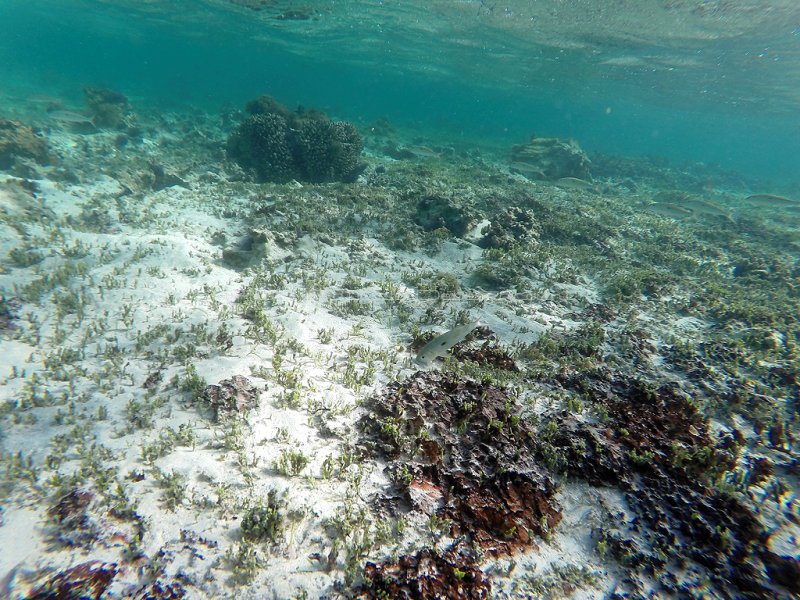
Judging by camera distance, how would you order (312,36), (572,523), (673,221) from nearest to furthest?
1. (572,523)
2. (673,221)
3. (312,36)

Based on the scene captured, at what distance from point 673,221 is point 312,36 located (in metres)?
48.2

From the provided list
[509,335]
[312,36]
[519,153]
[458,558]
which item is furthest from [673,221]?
[312,36]

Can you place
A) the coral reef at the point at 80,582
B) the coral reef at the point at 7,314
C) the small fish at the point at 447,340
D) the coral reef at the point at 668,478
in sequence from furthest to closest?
the coral reef at the point at 7,314
the small fish at the point at 447,340
the coral reef at the point at 668,478
the coral reef at the point at 80,582

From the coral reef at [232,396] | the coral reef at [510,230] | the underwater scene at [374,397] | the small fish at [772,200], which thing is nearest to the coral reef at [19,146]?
the underwater scene at [374,397]

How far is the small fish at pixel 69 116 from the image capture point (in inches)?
718

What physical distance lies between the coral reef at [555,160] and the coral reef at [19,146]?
87.3 ft

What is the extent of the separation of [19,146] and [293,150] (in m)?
10.3

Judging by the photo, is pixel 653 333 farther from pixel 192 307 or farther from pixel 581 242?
pixel 192 307

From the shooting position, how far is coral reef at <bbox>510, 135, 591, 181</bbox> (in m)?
26.0

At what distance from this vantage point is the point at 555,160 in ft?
87.8

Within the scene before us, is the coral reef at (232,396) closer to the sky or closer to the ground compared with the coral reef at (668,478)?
closer to the ground

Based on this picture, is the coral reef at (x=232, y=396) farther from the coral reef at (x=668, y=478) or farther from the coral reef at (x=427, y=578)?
the coral reef at (x=668, y=478)

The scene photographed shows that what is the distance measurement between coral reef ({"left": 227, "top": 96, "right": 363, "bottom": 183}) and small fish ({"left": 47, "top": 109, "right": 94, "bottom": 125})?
9.36 metres

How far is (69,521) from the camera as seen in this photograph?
3.19m
